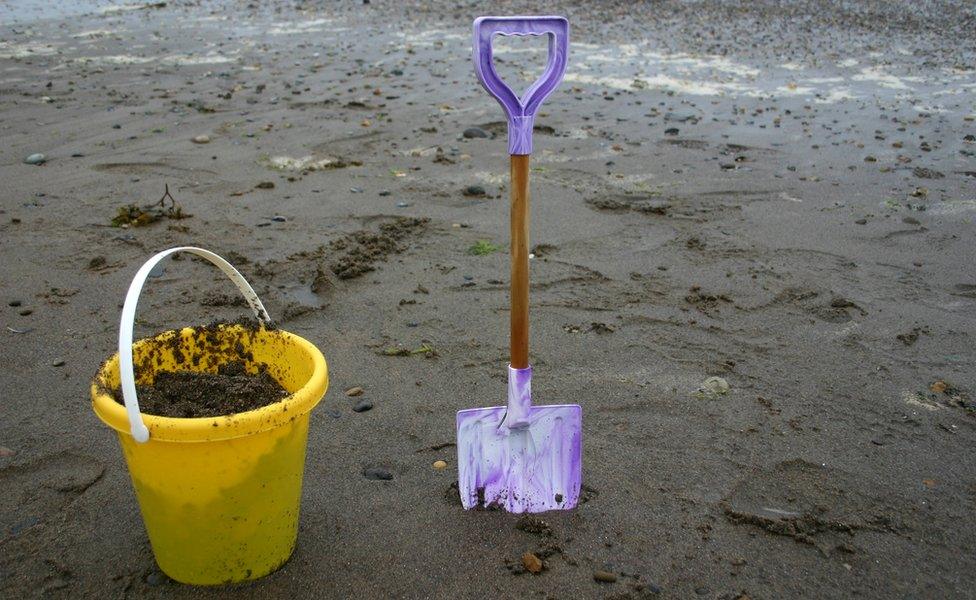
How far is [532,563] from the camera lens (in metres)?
2.06

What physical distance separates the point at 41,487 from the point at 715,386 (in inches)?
81.7

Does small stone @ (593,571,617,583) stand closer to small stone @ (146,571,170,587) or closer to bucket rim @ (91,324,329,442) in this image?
bucket rim @ (91,324,329,442)

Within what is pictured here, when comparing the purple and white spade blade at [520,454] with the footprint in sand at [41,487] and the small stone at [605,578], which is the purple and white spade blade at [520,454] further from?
the footprint in sand at [41,487]

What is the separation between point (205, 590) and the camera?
1.97 metres

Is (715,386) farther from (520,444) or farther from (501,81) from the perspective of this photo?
(501,81)

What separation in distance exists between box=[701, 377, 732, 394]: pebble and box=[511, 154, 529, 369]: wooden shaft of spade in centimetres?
87

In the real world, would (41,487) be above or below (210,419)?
below

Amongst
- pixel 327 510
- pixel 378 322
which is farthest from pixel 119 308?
pixel 327 510

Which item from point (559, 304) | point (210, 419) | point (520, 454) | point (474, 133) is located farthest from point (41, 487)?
point (474, 133)

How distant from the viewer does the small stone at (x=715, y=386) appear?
112 inches

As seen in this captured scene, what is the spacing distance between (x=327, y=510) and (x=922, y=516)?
1584 mm

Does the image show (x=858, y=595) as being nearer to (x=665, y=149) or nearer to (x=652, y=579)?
(x=652, y=579)

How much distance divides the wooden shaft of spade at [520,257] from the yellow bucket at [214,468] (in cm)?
54

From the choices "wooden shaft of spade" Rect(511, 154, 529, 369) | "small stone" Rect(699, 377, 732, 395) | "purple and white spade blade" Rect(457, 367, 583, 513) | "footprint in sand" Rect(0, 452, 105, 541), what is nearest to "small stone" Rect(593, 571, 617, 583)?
"purple and white spade blade" Rect(457, 367, 583, 513)
